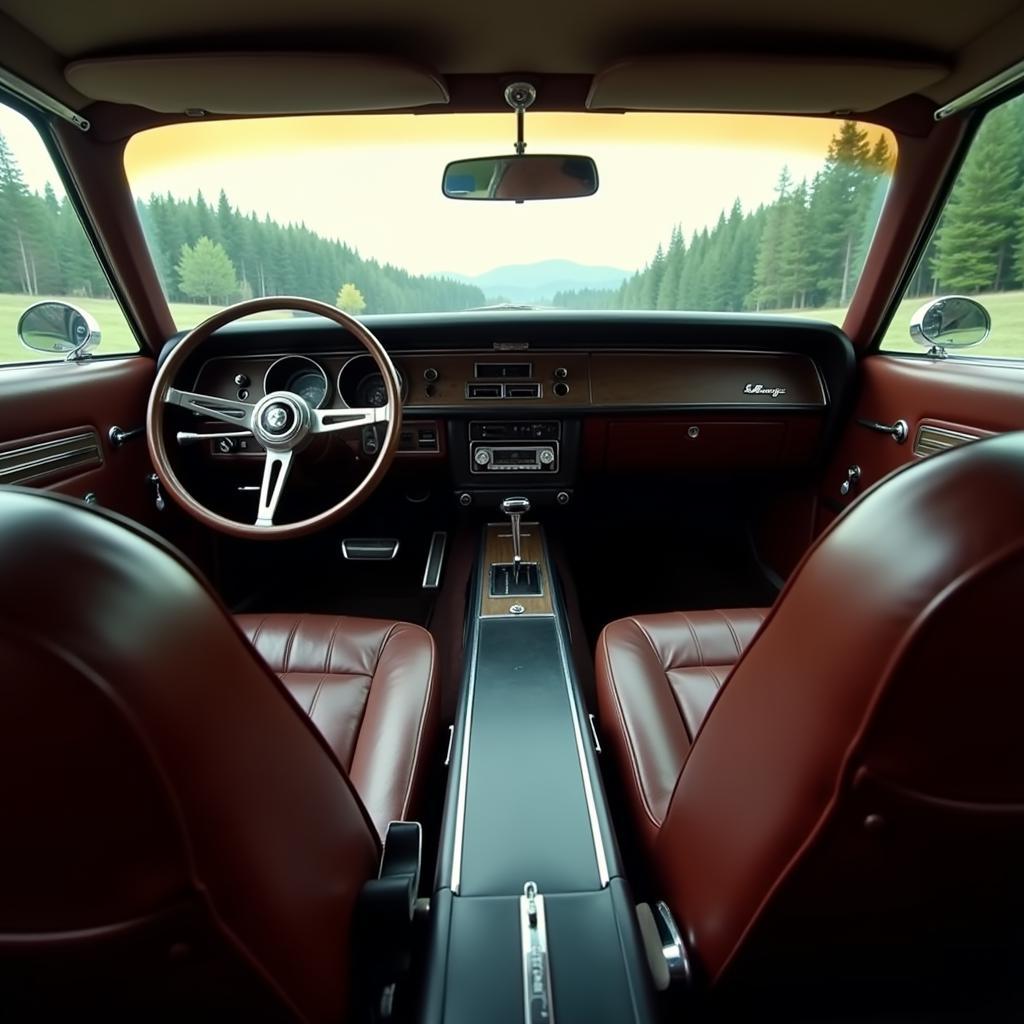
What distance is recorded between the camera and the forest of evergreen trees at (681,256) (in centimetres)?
207

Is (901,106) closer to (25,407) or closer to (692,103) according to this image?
(692,103)

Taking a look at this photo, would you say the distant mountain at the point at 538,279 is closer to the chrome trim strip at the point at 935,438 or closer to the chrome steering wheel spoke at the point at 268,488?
the chrome steering wheel spoke at the point at 268,488

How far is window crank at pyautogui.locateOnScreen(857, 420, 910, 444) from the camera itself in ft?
6.63

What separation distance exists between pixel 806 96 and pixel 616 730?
1983 mm

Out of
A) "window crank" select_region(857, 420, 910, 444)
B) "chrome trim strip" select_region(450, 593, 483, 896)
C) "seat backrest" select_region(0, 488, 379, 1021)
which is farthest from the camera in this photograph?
"window crank" select_region(857, 420, 910, 444)

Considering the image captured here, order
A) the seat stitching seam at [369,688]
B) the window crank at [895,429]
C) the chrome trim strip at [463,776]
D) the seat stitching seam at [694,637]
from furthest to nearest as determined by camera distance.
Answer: the window crank at [895,429] → the seat stitching seam at [694,637] → the seat stitching seam at [369,688] → the chrome trim strip at [463,776]

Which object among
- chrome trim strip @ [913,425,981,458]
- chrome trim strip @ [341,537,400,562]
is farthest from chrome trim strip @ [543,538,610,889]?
chrome trim strip @ [341,537,400,562]

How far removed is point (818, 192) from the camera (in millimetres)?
2303

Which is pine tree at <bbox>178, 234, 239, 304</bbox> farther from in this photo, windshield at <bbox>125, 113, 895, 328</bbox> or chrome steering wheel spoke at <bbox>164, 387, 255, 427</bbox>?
chrome steering wheel spoke at <bbox>164, 387, 255, 427</bbox>

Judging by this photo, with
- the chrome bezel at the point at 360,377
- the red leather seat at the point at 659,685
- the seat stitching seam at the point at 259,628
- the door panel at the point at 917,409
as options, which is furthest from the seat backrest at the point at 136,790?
the chrome bezel at the point at 360,377

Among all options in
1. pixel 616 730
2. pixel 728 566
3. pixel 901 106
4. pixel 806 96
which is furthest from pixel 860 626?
pixel 728 566

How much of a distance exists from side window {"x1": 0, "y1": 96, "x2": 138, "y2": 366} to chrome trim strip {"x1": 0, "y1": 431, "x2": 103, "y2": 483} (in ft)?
0.94

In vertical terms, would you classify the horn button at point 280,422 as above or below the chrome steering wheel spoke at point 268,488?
above

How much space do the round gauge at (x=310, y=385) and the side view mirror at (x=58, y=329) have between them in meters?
0.64
